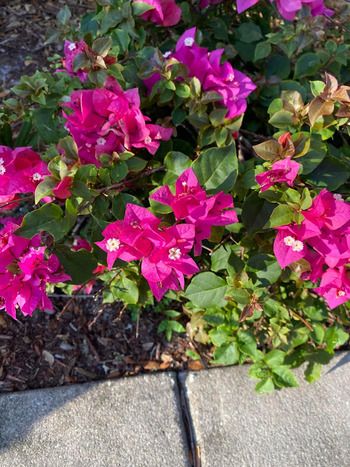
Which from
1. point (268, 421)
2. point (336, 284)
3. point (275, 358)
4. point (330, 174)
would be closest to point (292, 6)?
point (330, 174)

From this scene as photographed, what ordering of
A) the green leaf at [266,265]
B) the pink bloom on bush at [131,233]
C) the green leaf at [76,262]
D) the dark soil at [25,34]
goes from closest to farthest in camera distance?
the pink bloom on bush at [131,233], the green leaf at [76,262], the green leaf at [266,265], the dark soil at [25,34]

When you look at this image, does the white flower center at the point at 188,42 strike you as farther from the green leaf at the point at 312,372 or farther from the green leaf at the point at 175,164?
the green leaf at the point at 312,372

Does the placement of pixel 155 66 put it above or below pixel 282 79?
above

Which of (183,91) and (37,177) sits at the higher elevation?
(183,91)

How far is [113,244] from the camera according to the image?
852 mm

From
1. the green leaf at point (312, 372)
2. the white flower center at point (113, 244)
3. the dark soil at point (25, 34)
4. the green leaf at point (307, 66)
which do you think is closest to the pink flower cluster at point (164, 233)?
the white flower center at point (113, 244)

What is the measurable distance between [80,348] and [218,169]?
31.5 inches

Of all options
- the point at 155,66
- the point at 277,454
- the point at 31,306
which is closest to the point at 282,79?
the point at 155,66

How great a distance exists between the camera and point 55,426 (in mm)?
1313

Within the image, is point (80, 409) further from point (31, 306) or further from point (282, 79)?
point (282, 79)

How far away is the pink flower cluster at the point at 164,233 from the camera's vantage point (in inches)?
33.3

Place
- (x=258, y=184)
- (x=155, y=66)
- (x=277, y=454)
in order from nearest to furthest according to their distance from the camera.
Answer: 1. (x=258, y=184)
2. (x=155, y=66)
3. (x=277, y=454)

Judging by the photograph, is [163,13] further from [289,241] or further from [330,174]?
[289,241]

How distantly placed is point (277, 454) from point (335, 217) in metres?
0.73
